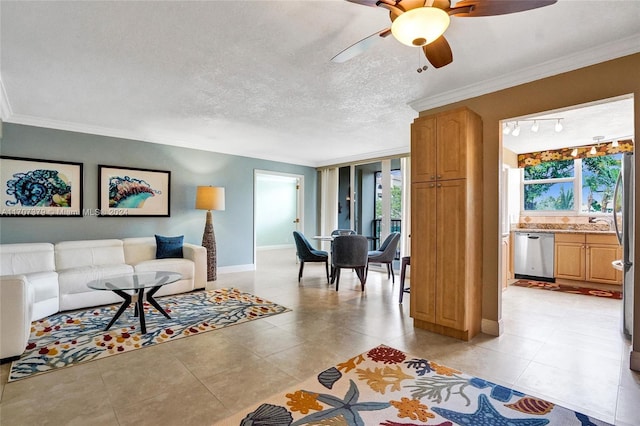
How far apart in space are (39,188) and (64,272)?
54.7 inches

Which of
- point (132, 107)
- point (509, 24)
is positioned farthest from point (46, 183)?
point (509, 24)

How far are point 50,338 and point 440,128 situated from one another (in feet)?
13.7

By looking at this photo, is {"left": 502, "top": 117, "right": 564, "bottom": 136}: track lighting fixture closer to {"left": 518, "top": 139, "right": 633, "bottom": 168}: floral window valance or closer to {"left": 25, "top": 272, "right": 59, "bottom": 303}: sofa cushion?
{"left": 518, "top": 139, "right": 633, "bottom": 168}: floral window valance

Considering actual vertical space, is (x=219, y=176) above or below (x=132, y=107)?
below

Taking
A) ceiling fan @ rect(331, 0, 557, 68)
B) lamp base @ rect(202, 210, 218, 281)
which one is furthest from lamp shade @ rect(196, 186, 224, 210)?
ceiling fan @ rect(331, 0, 557, 68)

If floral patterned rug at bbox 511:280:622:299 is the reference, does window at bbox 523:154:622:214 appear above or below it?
above

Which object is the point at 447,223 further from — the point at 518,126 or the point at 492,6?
the point at 518,126

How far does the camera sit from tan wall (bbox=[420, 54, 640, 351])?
7.87 ft

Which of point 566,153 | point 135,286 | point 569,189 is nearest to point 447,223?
point 135,286

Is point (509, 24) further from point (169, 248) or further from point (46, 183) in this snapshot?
point (46, 183)

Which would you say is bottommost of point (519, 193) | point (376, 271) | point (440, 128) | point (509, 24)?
point (376, 271)

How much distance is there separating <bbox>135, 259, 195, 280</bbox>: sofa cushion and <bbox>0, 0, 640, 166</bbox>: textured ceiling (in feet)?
6.58

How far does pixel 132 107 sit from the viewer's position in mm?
3801

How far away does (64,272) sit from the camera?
3.72 metres
